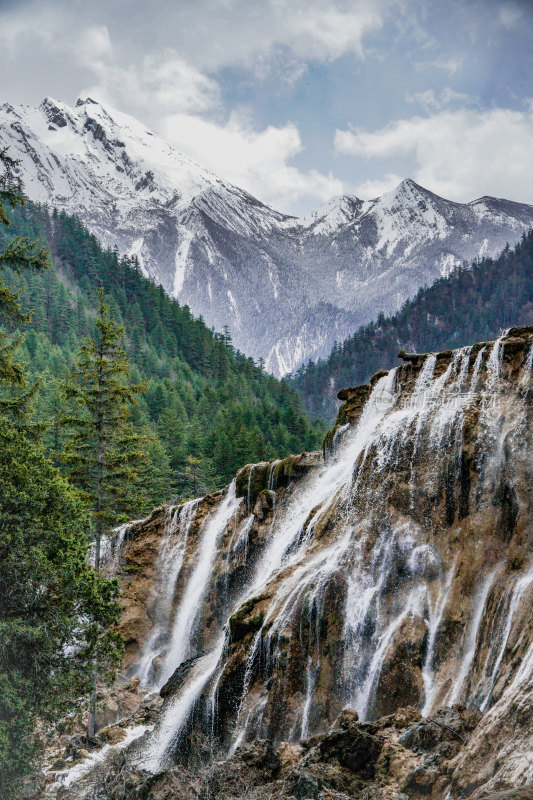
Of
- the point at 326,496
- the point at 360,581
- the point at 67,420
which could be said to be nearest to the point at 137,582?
the point at 67,420

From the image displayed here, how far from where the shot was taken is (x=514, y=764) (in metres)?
8.68

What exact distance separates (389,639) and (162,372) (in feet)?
287

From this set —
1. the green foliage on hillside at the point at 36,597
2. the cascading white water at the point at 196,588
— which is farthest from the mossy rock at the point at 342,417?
the green foliage on hillside at the point at 36,597

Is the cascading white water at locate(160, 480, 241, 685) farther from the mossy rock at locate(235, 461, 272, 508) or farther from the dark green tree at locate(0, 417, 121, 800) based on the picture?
the dark green tree at locate(0, 417, 121, 800)

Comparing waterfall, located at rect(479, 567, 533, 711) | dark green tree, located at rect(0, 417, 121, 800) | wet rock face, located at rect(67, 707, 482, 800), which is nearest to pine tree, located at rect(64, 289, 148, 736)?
dark green tree, located at rect(0, 417, 121, 800)

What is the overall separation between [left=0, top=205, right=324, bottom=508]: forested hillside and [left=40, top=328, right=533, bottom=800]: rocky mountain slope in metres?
17.4

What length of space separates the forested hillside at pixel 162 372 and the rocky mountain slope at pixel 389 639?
17.4 meters

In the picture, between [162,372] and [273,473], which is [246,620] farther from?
[162,372]

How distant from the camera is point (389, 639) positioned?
16.3 metres

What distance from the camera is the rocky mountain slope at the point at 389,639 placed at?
1129cm

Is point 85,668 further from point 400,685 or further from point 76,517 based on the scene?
point 400,685

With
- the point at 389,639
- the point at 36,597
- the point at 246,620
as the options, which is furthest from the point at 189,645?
the point at 36,597

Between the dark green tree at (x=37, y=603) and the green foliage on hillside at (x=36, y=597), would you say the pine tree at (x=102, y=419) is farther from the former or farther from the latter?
the dark green tree at (x=37, y=603)

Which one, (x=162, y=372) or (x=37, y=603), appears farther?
(x=162, y=372)
